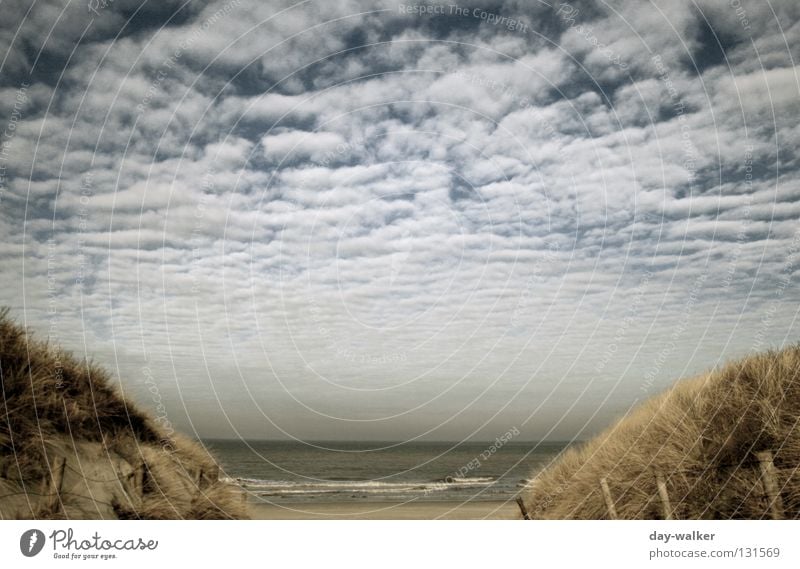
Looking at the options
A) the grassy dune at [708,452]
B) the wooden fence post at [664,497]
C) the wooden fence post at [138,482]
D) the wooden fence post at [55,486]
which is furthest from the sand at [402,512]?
the wooden fence post at [55,486]

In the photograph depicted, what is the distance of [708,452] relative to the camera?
30.7 ft

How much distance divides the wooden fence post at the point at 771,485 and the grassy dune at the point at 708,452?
0.36 ft

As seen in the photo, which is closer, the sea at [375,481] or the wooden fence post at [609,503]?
the wooden fence post at [609,503]

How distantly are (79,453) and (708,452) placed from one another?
390 inches

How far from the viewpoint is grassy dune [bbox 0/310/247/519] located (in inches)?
298

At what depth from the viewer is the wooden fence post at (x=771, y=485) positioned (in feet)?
25.0

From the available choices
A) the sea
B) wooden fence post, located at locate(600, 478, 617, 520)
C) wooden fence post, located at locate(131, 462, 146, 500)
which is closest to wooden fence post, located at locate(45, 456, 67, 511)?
wooden fence post, located at locate(131, 462, 146, 500)

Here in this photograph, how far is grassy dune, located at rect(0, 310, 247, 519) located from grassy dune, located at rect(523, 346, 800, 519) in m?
7.15

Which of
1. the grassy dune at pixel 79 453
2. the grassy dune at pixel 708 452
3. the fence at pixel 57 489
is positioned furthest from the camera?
the grassy dune at pixel 708 452

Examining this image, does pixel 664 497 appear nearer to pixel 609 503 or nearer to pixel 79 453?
pixel 609 503

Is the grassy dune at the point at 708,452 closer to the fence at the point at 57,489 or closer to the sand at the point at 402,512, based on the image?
the fence at the point at 57,489

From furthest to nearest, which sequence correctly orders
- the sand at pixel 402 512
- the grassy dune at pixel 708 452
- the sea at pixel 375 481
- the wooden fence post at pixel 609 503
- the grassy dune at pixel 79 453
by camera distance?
the sea at pixel 375 481
the sand at pixel 402 512
the wooden fence post at pixel 609 503
the grassy dune at pixel 708 452
the grassy dune at pixel 79 453
